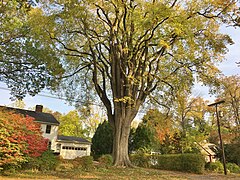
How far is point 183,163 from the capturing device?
1650 cm

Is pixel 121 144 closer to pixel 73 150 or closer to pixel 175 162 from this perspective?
pixel 175 162

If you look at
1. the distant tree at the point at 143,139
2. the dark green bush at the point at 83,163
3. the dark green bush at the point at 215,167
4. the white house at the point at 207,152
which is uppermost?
the distant tree at the point at 143,139

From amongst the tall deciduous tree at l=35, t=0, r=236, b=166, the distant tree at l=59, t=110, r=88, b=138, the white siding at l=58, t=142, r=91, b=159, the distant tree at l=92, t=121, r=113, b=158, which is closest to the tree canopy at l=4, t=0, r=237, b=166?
the tall deciduous tree at l=35, t=0, r=236, b=166

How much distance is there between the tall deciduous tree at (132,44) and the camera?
1402 cm

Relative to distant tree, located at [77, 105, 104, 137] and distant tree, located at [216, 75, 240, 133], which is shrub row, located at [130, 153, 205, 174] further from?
distant tree, located at [77, 105, 104, 137]

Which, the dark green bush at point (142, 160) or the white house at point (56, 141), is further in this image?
the white house at point (56, 141)

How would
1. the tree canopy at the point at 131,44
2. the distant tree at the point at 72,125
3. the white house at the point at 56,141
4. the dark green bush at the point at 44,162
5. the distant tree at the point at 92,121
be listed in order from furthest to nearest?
the distant tree at the point at 72,125
the distant tree at the point at 92,121
the white house at the point at 56,141
the tree canopy at the point at 131,44
the dark green bush at the point at 44,162

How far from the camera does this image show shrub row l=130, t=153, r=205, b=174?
15562mm

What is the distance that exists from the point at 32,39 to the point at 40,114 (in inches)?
634

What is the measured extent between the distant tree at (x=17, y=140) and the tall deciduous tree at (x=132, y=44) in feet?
18.1

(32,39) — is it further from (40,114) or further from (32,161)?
(40,114)

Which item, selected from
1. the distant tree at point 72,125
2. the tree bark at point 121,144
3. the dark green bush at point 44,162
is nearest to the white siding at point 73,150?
the distant tree at point 72,125

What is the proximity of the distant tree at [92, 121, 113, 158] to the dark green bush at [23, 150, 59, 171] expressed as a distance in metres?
16.1

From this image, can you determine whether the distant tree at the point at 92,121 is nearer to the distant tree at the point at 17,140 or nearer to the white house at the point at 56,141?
the white house at the point at 56,141
